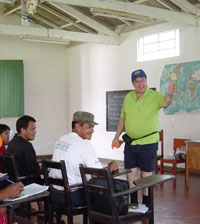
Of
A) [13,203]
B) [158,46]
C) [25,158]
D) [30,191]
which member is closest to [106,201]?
[30,191]

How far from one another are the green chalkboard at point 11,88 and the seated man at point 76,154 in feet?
23.2

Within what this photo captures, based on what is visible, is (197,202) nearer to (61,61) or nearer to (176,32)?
(176,32)

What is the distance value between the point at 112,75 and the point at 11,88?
2.65 meters

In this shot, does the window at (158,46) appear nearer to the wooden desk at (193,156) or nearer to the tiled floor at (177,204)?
the wooden desk at (193,156)

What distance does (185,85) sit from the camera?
7551mm

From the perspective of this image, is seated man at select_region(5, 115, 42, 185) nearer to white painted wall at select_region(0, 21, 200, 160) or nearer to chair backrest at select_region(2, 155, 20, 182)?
chair backrest at select_region(2, 155, 20, 182)

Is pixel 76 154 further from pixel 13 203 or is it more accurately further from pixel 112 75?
pixel 112 75

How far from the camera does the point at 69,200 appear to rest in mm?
2914

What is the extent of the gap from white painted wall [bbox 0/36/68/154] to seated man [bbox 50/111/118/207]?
7.47m

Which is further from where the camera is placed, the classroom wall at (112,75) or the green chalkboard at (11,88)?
the green chalkboard at (11,88)

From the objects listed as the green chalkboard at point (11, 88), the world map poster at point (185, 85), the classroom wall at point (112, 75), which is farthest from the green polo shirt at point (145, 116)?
the green chalkboard at point (11, 88)

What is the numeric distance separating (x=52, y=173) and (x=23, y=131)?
86cm

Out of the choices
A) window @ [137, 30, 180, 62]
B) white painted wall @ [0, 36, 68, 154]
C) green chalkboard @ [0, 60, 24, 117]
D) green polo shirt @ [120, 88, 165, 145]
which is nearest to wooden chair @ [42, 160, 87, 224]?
green polo shirt @ [120, 88, 165, 145]

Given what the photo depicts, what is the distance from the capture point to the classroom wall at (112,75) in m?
7.60
